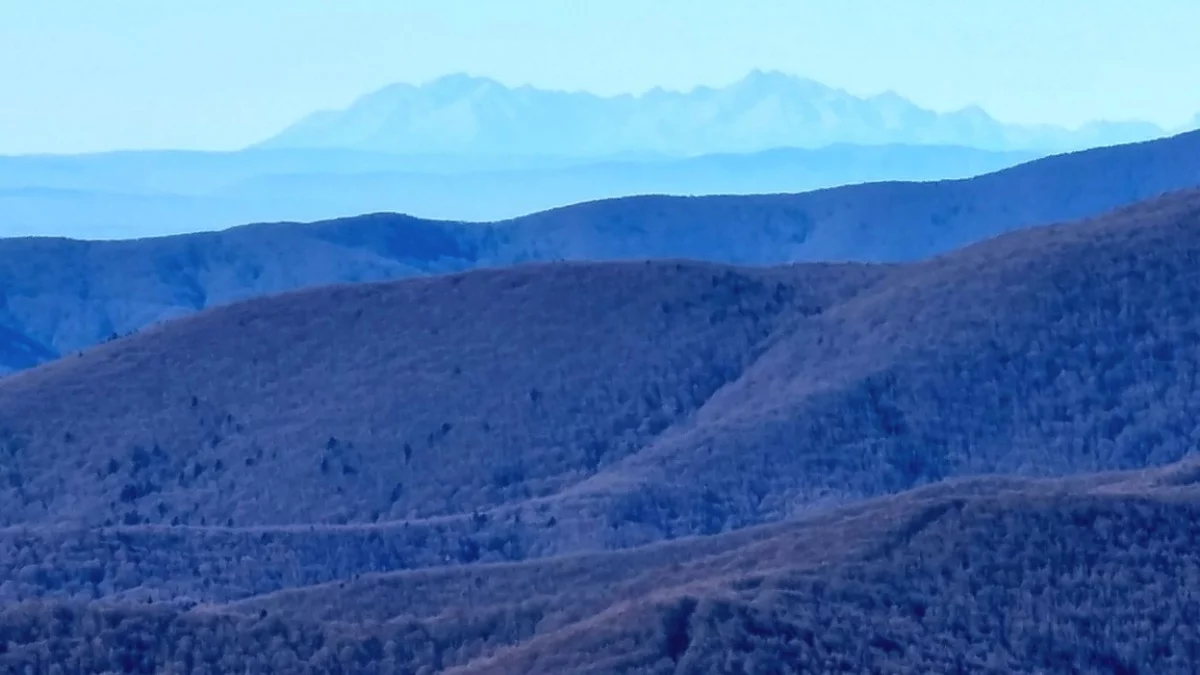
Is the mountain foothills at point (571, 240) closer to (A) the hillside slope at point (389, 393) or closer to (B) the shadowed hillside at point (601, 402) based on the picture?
(A) the hillside slope at point (389, 393)

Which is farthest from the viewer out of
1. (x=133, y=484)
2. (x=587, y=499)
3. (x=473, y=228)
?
(x=473, y=228)

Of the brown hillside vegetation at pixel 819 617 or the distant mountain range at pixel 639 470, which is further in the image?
the distant mountain range at pixel 639 470

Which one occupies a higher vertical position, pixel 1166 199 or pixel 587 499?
pixel 1166 199

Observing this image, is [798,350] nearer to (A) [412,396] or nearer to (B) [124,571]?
(A) [412,396]

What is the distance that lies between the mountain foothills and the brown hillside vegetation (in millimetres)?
72046

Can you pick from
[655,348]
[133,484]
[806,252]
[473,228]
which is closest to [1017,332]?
[655,348]

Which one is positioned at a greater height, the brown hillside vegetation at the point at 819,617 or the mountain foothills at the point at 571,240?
the mountain foothills at the point at 571,240

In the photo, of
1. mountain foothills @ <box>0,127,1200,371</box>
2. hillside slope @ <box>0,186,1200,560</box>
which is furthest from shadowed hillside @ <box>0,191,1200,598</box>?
mountain foothills @ <box>0,127,1200,371</box>

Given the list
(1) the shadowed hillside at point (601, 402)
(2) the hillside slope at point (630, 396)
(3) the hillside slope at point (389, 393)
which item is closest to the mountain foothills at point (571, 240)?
(3) the hillside slope at point (389, 393)

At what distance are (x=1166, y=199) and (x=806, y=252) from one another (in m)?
50.3

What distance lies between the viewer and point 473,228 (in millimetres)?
110000

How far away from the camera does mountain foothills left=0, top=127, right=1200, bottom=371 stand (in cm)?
9800

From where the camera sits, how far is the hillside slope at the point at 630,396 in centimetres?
4456

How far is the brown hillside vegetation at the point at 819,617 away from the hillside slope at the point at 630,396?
17.1 m
